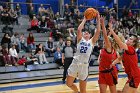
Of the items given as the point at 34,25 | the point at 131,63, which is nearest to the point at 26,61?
the point at 34,25

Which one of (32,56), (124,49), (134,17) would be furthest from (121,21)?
(124,49)

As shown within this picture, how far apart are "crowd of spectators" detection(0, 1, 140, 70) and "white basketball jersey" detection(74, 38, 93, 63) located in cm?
533

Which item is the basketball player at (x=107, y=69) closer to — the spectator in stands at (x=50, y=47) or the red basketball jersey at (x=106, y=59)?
the red basketball jersey at (x=106, y=59)

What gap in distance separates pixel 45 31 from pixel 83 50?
10.4 metres

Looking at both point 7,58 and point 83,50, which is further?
point 7,58

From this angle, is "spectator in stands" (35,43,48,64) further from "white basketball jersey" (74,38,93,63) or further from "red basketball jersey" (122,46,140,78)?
"red basketball jersey" (122,46,140,78)

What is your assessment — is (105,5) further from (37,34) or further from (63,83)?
(63,83)

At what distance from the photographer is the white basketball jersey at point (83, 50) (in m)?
6.78

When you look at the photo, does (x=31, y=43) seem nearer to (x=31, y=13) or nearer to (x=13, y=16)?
(x=13, y=16)

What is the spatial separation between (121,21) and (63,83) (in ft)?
34.2

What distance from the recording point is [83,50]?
677 centimetres

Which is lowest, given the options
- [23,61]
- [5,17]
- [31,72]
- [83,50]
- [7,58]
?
[31,72]

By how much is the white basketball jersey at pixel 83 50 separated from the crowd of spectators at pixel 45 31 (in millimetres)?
5329

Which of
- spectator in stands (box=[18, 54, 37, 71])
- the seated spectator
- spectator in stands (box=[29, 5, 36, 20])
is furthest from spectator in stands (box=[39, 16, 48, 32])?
the seated spectator
